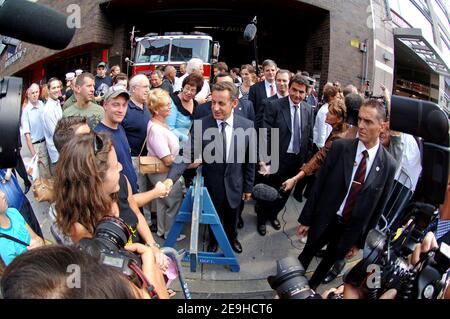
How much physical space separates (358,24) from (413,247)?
39.6 ft

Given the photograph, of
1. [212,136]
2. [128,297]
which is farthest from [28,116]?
[128,297]

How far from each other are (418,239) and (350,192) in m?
1.22

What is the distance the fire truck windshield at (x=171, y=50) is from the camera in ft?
30.4

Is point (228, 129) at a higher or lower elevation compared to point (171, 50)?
lower

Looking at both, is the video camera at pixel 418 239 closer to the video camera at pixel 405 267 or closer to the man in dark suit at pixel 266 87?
the video camera at pixel 405 267

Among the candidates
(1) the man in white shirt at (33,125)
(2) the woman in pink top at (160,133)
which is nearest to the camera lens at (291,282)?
(2) the woman in pink top at (160,133)

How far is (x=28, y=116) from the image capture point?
4.54 metres

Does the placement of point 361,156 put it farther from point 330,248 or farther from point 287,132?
point 287,132

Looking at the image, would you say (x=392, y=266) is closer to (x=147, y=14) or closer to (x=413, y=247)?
(x=413, y=247)

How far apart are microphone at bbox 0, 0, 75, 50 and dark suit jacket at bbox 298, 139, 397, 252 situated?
2.02 meters

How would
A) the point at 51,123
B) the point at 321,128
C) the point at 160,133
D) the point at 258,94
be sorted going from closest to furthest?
the point at 160,133 → the point at 51,123 → the point at 321,128 → the point at 258,94

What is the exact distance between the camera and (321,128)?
173 inches

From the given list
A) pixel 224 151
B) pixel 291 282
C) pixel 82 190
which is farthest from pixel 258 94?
pixel 291 282
